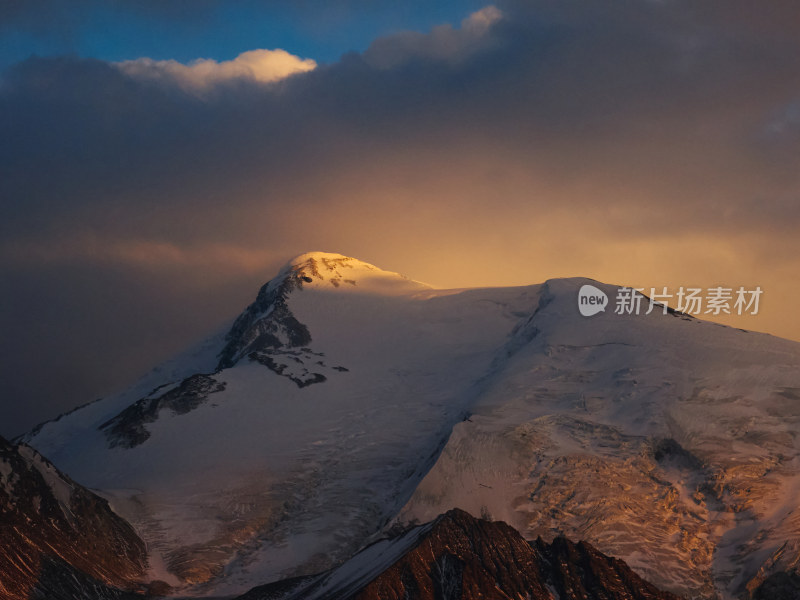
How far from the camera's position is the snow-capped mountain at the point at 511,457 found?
415ft

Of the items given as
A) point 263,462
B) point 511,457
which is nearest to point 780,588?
point 511,457

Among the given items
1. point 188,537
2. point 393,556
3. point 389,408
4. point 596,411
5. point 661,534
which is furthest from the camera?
point 389,408

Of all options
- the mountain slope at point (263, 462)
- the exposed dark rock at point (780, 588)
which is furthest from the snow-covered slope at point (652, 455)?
the mountain slope at point (263, 462)

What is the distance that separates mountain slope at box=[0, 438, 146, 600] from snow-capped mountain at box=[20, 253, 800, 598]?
6.50 meters

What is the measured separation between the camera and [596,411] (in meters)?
152

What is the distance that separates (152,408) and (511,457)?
79.1m

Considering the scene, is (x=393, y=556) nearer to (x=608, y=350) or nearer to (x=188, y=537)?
(x=188, y=537)

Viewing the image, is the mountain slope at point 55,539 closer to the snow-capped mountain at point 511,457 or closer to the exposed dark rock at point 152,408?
the snow-capped mountain at point 511,457

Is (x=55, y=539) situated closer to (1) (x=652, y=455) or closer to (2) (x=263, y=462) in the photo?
(2) (x=263, y=462)

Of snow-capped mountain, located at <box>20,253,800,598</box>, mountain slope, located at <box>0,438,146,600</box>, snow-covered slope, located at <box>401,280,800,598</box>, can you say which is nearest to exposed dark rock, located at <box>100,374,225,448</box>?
snow-capped mountain, located at <box>20,253,800,598</box>

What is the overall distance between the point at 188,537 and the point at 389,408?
51.1m

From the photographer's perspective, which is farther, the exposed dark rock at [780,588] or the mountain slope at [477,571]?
the exposed dark rock at [780,588]

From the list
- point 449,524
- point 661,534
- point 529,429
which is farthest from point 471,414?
point 449,524

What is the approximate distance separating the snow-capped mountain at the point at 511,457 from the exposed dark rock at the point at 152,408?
41 centimetres
